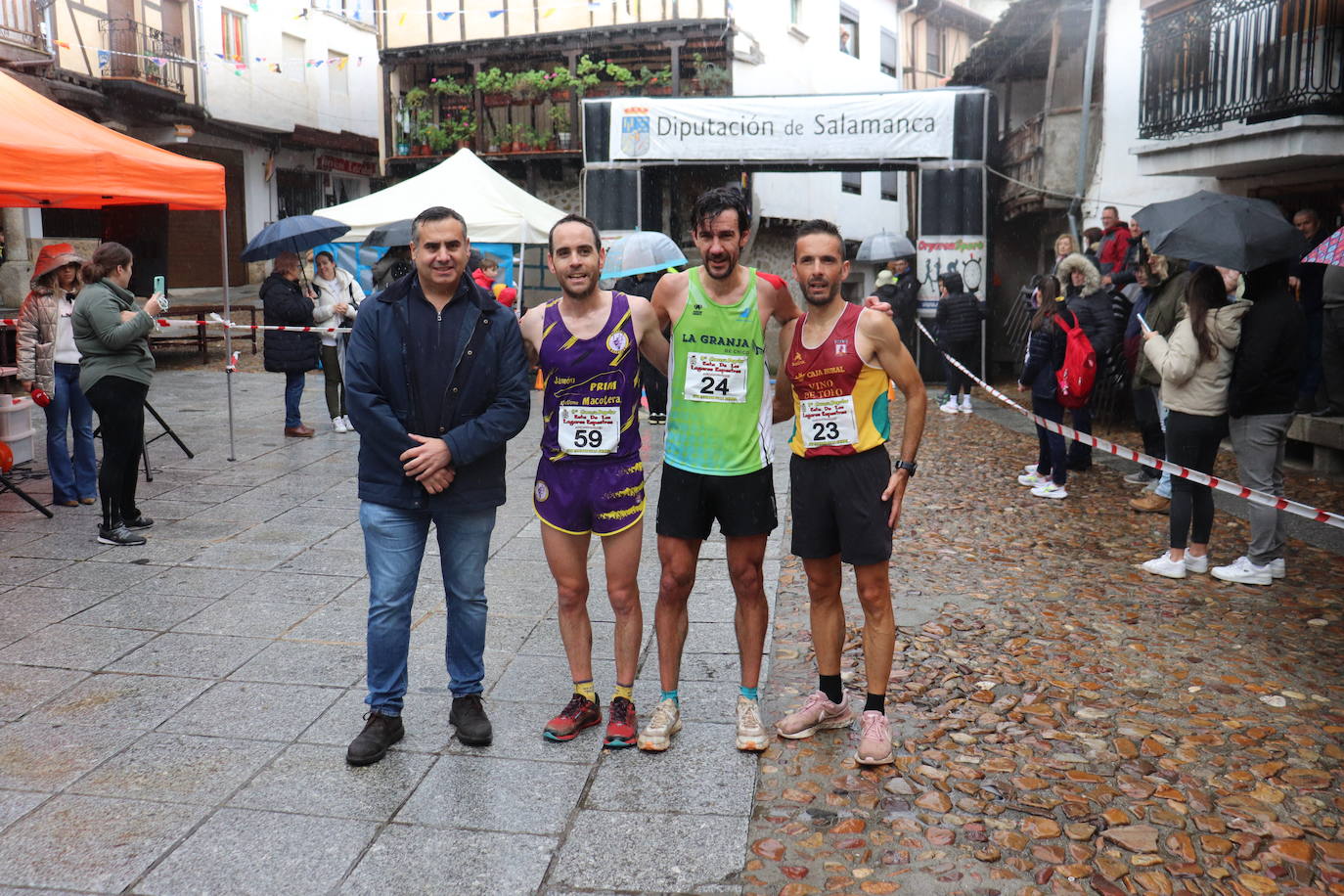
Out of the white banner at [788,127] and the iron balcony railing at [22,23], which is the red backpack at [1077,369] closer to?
the white banner at [788,127]

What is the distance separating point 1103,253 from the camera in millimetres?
12688

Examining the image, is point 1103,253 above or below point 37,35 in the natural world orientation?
below

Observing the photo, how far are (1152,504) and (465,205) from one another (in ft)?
32.8

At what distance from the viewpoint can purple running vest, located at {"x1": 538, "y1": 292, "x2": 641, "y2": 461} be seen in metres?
3.99

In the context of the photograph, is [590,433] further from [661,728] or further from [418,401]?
[661,728]

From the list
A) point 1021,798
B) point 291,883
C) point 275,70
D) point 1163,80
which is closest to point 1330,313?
point 1163,80

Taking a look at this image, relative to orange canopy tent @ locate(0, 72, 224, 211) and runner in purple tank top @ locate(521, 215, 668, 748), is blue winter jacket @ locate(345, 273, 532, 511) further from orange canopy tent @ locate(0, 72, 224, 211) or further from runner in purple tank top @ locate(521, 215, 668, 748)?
orange canopy tent @ locate(0, 72, 224, 211)

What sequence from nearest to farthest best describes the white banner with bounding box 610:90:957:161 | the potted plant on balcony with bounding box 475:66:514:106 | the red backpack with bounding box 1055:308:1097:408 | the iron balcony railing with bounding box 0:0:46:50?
the red backpack with bounding box 1055:308:1097:408 < the white banner with bounding box 610:90:957:161 < the iron balcony railing with bounding box 0:0:46:50 < the potted plant on balcony with bounding box 475:66:514:106

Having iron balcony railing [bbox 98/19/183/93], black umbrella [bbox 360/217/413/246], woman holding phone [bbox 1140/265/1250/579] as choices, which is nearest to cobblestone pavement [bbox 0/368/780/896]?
woman holding phone [bbox 1140/265/1250/579]

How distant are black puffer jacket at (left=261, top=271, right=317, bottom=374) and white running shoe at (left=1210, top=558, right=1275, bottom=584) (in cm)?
790

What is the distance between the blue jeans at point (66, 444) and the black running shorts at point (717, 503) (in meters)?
5.48

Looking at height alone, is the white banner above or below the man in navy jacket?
above

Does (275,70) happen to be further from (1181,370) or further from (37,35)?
(1181,370)

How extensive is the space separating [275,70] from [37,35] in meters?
7.81
